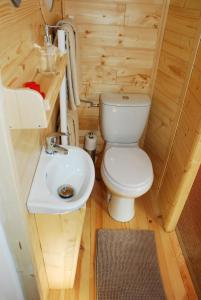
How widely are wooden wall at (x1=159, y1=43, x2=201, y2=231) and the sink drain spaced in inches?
29.5

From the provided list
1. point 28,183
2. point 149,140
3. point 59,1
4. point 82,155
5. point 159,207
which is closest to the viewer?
point 28,183

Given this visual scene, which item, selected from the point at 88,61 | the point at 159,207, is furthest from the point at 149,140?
the point at 88,61

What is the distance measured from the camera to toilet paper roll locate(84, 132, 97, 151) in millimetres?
1897

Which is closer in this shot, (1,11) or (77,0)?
(1,11)

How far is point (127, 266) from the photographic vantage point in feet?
4.84

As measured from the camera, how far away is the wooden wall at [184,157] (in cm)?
127

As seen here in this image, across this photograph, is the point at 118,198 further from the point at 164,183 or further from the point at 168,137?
the point at 168,137

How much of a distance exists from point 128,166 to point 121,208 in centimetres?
35

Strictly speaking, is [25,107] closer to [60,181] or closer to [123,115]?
[60,181]

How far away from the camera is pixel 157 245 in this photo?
162cm

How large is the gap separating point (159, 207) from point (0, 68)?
167 cm

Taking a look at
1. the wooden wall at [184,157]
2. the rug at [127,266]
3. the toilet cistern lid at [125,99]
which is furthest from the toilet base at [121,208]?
the toilet cistern lid at [125,99]

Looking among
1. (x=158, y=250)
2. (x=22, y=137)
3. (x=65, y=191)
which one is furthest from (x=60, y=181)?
(x=158, y=250)

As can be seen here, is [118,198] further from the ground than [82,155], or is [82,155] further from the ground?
[82,155]
